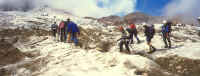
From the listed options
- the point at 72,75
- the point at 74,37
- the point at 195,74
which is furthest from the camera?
the point at 74,37

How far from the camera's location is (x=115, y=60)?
7.76 m

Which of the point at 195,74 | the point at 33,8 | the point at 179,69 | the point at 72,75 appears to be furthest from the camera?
the point at 33,8

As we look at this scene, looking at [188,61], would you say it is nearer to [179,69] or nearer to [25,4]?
[179,69]

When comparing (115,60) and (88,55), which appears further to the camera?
(88,55)

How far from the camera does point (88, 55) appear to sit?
8.91 m

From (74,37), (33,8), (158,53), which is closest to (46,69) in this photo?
(74,37)

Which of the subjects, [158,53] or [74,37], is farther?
[74,37]

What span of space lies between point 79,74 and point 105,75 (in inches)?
43.2

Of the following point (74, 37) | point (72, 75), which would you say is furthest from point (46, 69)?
point (74, 37)

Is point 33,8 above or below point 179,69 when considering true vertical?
above

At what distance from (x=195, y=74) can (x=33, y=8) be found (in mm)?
121479

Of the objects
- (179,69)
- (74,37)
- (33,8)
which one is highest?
(33,8)

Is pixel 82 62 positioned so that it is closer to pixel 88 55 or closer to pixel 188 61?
pixel 88 55

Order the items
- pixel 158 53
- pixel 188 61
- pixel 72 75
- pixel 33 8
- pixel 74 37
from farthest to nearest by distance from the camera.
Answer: pixel 33 8, pixel 74 37, pixel 158 53, pixel 188 61, pixel 72 75
